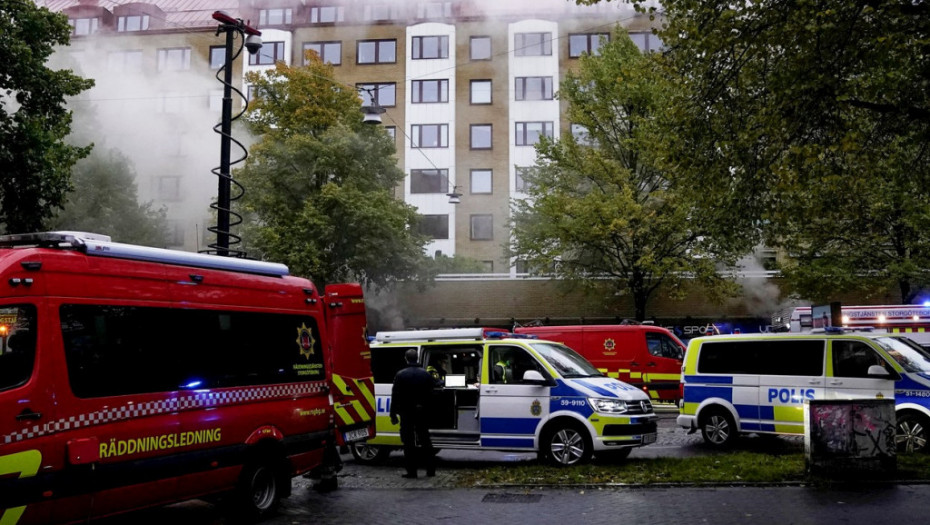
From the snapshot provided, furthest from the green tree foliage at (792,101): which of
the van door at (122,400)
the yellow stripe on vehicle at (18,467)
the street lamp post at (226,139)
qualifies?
the yellow stripe on vehicle at (18,467)

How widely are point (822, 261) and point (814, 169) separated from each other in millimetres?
14589

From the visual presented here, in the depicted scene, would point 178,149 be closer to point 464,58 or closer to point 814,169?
point 464,58

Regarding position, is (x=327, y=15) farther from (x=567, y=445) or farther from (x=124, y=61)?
(x=567, y=445)

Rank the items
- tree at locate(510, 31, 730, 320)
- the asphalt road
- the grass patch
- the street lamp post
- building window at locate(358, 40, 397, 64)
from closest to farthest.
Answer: the asphalt road, the grass patch, the street lamp post, tree at locate(510, 31, 730, 320), building window at locate(358, 40, 397, 64)

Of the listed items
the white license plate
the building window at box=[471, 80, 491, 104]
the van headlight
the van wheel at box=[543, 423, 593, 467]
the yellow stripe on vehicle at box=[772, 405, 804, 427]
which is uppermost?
the building window at box=[471, 80, 491, 104]

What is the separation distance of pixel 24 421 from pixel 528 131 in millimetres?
40281

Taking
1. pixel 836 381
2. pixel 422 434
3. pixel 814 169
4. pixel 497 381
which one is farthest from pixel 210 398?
pixel 836 381

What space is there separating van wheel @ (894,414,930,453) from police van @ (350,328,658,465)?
3.63m

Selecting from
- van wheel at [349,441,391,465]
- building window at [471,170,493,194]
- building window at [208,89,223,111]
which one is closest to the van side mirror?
van wheel at [349,441,391,465]

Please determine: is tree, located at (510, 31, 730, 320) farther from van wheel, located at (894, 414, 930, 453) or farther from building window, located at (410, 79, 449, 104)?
building window, located at (410, 79, 449, 104)

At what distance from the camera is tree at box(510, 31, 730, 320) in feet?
81.8

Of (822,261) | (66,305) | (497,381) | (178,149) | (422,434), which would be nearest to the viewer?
(66,305)

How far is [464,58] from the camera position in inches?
1769

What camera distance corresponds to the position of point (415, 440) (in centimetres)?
1097
